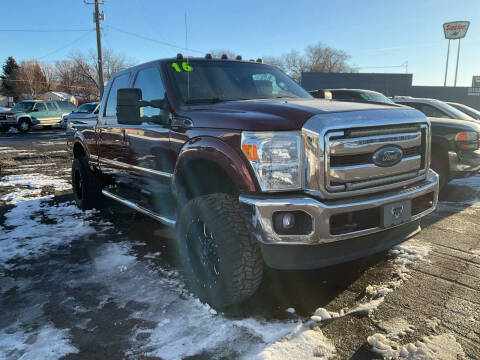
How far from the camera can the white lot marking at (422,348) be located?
2283 mm

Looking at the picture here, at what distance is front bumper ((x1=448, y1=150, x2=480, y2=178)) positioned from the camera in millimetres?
5902

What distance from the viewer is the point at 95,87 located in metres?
85.6

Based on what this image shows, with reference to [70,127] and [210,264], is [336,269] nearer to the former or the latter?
[210,264]

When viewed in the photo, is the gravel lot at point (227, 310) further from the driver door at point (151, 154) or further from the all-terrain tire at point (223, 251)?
the driver door at point (151, 154)

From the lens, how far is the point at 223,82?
3.75 meters

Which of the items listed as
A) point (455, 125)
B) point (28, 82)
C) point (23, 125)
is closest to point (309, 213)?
point (455, 125)

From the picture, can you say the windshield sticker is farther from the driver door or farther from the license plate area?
the license plate area

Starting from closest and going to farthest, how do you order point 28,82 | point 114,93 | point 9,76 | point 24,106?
1. point 114,93
2. point 24,106
3. point 28,82
4. point 9,76

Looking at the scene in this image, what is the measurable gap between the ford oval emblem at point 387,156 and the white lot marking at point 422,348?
1.16 m

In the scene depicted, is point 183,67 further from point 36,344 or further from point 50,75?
point 50,75

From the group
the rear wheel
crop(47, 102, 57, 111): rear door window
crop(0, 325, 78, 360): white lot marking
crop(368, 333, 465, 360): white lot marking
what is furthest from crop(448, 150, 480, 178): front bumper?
crop(47, 102, 57, 111): rear door window

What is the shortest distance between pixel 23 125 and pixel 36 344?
24096 millimetres

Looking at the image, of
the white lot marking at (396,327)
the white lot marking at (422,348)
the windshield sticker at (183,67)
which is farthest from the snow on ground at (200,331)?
the windshield sticker at (183,67)

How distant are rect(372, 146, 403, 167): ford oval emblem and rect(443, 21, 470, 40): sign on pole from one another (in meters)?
62.3
